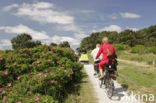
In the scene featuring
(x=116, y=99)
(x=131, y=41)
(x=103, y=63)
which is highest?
(x=131, y=41)

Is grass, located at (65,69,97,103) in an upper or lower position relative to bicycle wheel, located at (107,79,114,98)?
lower

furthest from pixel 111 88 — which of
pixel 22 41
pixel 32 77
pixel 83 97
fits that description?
pixel 22 41

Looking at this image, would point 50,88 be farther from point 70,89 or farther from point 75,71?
point 75,71

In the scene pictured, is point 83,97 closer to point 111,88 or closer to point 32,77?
point 111,88

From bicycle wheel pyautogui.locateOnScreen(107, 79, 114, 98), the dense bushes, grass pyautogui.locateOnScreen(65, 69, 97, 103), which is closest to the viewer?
the dense bushes

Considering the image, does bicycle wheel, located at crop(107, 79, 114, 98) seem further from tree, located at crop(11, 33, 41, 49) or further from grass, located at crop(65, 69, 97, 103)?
tree, located at crop(11, 33, 41, 49)

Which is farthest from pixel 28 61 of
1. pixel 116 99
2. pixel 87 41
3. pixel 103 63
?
pixel 87 41

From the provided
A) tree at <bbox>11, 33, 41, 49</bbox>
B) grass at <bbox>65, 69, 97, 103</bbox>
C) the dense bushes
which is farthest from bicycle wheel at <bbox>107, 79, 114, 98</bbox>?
tree at <bbox>11, 33, 41, 49</bbox>

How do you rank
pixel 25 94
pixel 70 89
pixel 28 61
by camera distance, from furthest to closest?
pixel 70 89
pixel 28 61
pixel 25 94

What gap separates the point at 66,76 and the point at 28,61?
68.3 inches

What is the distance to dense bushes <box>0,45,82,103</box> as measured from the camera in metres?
3.73

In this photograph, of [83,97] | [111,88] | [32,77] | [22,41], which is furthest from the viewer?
[22,41]

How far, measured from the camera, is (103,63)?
5.07m

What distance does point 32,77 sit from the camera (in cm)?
461
